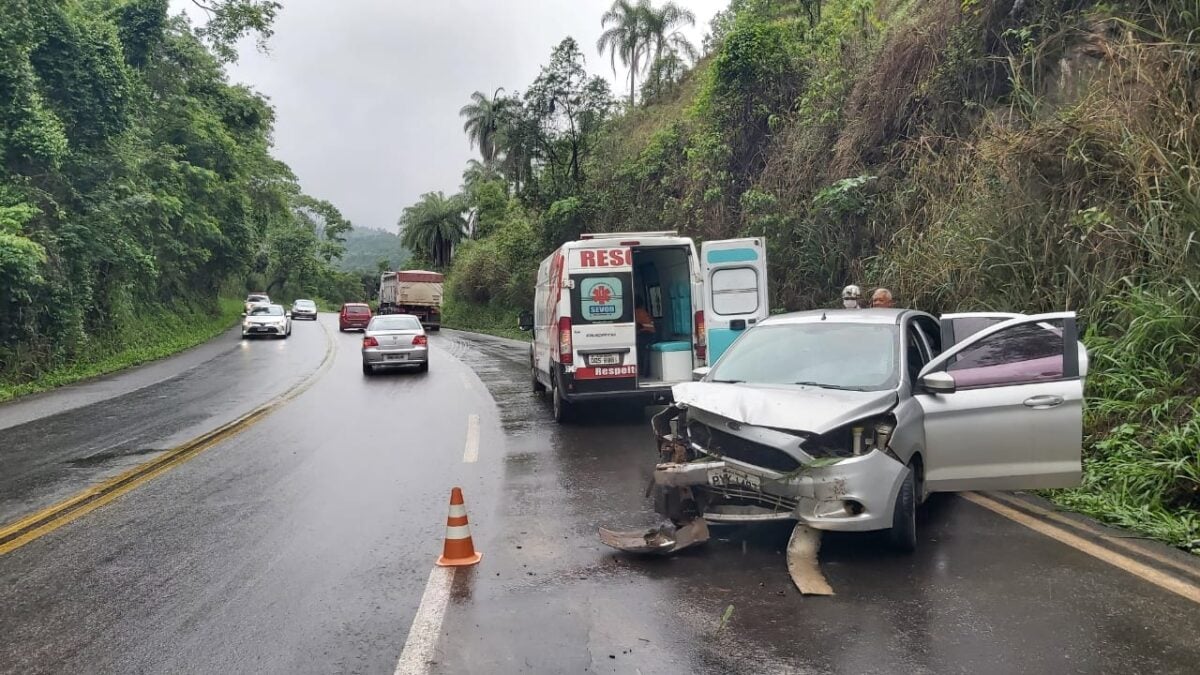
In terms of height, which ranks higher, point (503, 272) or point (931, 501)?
point (503, 272)

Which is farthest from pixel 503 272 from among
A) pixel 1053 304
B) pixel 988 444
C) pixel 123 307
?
pixel 988 444

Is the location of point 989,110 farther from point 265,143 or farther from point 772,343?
point 265,143

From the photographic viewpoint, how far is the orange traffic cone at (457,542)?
16.8 feet

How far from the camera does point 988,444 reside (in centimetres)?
558

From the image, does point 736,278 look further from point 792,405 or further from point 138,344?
point 138,344

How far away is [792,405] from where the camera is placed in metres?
5.29

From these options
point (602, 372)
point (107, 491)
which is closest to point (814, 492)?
point (602, 372)

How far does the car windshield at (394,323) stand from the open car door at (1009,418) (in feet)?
49.5

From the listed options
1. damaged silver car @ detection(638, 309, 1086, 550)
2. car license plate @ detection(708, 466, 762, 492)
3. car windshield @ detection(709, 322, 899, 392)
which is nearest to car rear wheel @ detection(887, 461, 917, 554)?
damaged silver car @ detection(638, 309, 1086, 550)

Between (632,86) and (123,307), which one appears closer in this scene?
(123,307)

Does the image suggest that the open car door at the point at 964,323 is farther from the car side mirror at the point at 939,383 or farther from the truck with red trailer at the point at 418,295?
the truck with red trailer at the point at 418,295

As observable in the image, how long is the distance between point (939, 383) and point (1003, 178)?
232 inches

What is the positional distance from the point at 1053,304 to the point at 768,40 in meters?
13.0

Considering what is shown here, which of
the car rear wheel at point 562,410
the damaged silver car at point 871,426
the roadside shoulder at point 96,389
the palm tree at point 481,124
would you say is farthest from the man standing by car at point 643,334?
the palm tree at point 481,124
